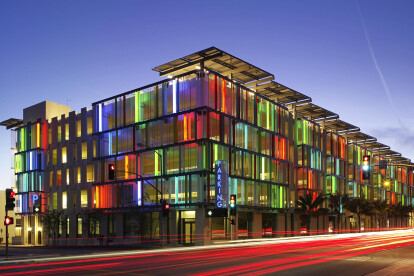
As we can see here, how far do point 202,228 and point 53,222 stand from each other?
28.2 meters

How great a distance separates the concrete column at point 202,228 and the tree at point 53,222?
26.0m

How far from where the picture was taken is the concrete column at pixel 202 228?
169 feet

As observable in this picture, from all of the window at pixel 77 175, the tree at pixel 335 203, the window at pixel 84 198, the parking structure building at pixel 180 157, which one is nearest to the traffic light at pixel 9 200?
the parking structure building at pixel 180 157

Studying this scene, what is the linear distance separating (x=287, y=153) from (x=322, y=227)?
19.2 meters

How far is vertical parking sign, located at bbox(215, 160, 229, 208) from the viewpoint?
171 feet

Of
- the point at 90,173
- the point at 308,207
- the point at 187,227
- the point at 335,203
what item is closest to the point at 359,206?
the point at 335,203

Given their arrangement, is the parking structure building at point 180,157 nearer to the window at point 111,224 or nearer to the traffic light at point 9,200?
the window at point 111,224

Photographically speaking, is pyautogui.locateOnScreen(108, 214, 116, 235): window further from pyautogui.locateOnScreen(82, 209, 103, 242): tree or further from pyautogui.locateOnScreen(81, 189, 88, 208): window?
pyautogui.locateOnScreen(81, 189, 88, 208): window

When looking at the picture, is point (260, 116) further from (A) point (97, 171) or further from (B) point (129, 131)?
(A) point (97, 171)

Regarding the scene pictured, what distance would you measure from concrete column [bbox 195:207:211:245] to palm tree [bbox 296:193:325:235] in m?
23.4

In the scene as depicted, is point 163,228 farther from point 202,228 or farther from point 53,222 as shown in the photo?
point 53,222

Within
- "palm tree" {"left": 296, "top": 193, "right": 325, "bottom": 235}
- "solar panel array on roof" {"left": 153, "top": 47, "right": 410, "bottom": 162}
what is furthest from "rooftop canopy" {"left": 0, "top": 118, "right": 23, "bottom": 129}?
"palm tree" {"left": 296, "top": 193, "right": 325, "bottom": 235}

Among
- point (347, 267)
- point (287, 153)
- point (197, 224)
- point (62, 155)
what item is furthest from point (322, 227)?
point (347, 267)

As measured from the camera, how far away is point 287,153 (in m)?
69.7
